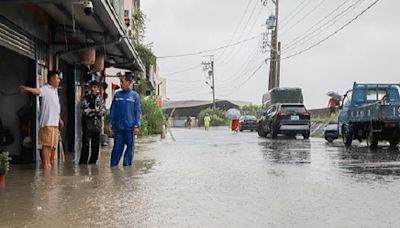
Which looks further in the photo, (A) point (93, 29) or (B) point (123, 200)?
(A) point (93, 29)

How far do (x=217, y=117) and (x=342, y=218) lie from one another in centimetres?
6234

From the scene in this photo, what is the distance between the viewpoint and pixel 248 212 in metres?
5.64

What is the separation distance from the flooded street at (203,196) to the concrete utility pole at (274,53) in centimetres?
3349

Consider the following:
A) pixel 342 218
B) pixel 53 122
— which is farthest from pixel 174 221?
pixel 53 122

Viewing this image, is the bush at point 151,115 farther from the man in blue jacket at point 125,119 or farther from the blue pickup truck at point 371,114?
the man in blue jacket at point 125,119

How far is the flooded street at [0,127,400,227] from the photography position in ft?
17.3

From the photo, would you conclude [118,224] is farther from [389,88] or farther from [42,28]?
[389,88]

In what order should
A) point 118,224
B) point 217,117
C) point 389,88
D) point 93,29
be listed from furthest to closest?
point 217,117, point 389,88, point 93,29, point 118,224

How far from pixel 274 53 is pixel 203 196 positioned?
127 feet

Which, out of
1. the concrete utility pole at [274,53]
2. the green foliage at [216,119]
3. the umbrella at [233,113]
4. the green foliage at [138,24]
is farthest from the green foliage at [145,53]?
the green foliage at [216,119]

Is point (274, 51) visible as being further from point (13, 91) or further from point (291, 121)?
point (13, 91)

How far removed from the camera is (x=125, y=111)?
32.9 ft

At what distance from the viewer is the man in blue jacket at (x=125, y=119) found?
10031 millimetres

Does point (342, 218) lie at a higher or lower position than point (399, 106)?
lower
